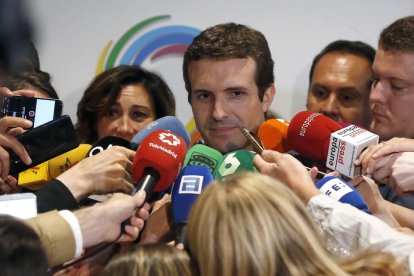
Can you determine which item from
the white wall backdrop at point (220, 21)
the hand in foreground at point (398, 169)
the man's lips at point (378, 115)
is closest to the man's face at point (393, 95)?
the man's lips at point (378, 115)

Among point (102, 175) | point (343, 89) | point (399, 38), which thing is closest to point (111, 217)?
point (102, 175)

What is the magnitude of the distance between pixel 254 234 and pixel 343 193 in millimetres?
387

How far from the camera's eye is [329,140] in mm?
1408

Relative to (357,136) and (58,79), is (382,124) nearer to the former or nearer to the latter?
(357,136)

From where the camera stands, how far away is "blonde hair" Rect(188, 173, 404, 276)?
88 cm

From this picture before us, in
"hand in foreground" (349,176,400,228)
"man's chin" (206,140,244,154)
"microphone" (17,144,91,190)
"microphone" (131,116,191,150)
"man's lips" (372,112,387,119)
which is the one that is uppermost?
"microphone" (131,116,191,150)

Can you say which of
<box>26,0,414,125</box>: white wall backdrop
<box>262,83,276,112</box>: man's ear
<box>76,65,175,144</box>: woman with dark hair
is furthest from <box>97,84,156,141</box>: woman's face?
<box>262,83,276,112</box>: man's ear

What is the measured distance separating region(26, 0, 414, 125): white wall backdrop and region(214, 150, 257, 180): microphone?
1.21m

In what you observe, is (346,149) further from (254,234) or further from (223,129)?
(254,234)

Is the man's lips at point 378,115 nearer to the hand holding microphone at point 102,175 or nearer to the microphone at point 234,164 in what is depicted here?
the microphone at point 234,164

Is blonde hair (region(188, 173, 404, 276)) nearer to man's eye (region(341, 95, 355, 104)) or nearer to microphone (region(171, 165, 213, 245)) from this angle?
microphone (region(171, 165, 213, 245))

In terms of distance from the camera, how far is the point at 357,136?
4.51 ft

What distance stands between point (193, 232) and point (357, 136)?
0.60 metres

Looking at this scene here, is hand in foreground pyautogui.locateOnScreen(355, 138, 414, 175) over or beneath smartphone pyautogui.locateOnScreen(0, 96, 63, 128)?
beneath
